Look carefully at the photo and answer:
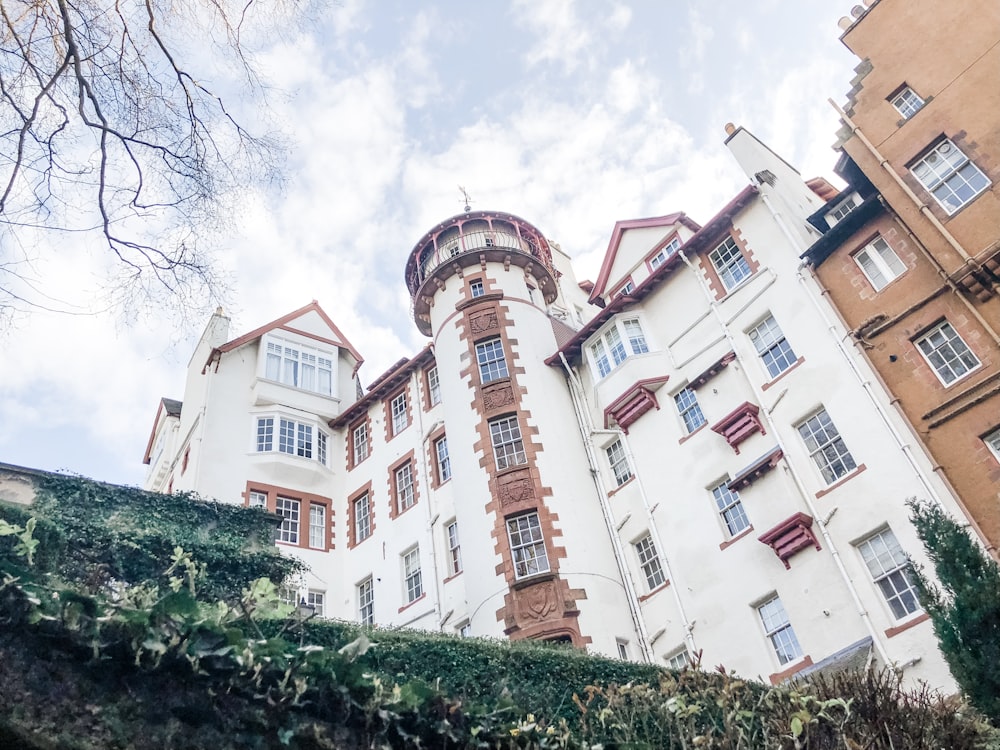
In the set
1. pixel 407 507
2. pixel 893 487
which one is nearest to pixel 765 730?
pixel 893 487

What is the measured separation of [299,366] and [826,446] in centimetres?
2345

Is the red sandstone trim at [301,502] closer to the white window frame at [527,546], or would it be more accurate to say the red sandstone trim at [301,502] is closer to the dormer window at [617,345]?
the white window frame at [527,546]

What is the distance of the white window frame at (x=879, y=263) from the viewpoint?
20625mm

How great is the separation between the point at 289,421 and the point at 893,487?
77.9 ft

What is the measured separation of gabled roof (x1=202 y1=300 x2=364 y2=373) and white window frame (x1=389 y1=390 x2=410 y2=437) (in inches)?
225

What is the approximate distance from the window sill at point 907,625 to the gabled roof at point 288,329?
2617 cm

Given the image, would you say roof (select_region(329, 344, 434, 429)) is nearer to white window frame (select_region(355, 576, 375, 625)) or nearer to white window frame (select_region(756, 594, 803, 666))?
white window frame (select_region(355, 576, 375, 625))

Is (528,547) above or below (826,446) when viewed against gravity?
above

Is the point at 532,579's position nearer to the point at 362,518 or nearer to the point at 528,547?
the point at 528,547

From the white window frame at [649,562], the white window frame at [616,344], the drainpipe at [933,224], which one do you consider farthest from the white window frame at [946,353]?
the white window frame at [649,562]

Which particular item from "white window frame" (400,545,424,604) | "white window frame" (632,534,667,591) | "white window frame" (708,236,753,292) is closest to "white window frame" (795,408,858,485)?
"white window frame" (708,236,753,292)

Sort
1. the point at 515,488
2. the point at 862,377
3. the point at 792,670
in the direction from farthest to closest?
1. the point at 515,488
2. the point at 862,377
3. the point at 792,670

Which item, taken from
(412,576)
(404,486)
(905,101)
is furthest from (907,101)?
(412,576)

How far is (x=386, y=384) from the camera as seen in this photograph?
32750 mm
